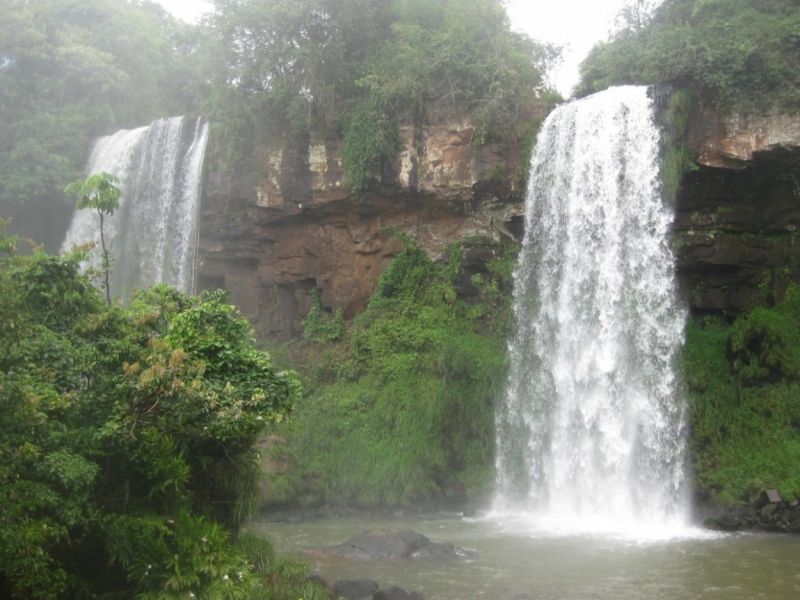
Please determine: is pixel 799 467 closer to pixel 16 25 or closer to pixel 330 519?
pixel 330 519

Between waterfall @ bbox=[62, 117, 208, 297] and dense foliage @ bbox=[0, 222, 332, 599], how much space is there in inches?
507

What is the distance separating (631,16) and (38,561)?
21.6 metres

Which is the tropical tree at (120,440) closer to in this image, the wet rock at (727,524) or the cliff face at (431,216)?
the wet rock at (727,524)

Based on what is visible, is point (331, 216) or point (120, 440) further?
point (331, 216)

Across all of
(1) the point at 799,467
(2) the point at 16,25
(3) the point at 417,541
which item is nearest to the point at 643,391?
(1) the point at 799,467

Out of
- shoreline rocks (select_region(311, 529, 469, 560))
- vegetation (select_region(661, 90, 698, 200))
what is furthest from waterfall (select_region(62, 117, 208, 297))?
vegetation (select_region(661, 90, 698, 200))

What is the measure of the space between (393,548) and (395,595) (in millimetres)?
2766

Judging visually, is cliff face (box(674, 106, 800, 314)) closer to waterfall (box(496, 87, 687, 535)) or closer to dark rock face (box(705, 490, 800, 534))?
waterfall (box(496, 87, 687, 535))

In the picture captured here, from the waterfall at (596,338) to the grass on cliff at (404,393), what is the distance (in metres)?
0.83

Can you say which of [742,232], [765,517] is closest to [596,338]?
[742,232]

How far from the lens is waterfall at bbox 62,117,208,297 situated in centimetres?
Result: 2294

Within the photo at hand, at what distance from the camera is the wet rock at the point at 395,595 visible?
9.72 m

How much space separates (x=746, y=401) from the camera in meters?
16.0

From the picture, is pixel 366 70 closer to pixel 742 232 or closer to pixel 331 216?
pixel 331 216
